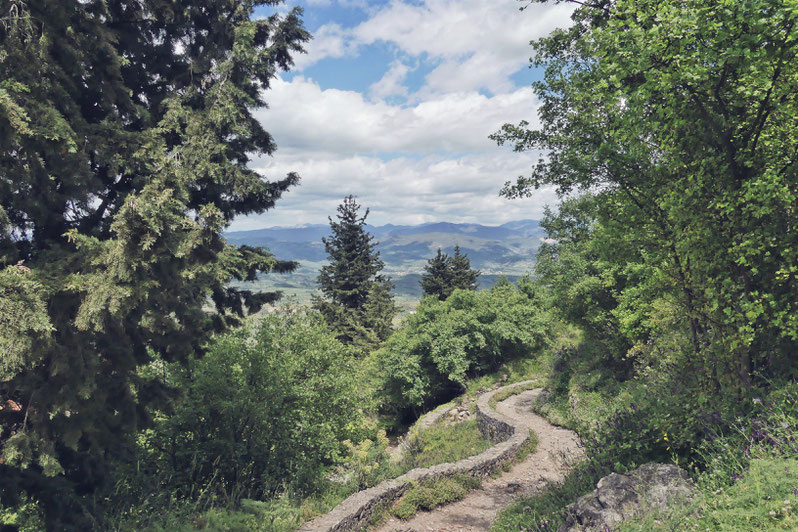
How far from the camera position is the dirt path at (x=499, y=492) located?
8.84 meters

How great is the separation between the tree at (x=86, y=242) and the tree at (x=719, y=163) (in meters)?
7.07

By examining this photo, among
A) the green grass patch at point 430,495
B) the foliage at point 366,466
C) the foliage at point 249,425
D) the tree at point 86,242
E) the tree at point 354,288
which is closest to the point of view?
the tree at point 86,242

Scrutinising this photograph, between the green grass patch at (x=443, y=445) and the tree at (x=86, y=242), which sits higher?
the tree at (x=86, y=242)

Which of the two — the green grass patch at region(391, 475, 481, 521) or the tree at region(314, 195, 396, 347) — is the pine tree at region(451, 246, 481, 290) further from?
the green grass patch at region(391, 475, 481, 521)

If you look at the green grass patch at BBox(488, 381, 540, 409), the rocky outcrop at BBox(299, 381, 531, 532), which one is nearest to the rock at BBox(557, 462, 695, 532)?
the rocky outcrop at BBox(299, 381, 531, 532)

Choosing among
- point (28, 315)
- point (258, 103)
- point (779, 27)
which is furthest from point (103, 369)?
point (779, 27)

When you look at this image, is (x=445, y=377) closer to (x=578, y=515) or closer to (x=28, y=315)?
(x=578, y=515)

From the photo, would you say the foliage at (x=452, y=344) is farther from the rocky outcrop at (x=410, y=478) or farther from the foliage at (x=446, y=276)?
the foliage at (x=446, y=276)

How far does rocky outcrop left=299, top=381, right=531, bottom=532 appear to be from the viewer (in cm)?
800

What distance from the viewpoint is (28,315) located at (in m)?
5.00

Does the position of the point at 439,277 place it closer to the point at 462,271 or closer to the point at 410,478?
the point at 462,271

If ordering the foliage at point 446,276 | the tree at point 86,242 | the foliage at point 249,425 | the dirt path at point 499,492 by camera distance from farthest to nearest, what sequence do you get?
the foliage at point 446,276 < the foliage at point 249,425 < the dirt path at point 499,492 < the tree at point 86,242

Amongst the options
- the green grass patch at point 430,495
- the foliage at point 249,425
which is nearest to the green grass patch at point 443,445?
the green grass patch at point 430,495

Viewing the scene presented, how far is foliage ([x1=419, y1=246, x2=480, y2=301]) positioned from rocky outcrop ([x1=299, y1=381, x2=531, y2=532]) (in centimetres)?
2774
